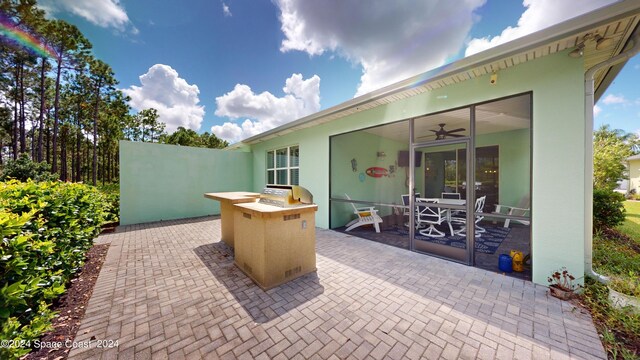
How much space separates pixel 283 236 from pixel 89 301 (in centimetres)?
243

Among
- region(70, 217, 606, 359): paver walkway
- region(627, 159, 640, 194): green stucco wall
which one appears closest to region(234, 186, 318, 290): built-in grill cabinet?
region(70, 217, 606, 359): paver walkway

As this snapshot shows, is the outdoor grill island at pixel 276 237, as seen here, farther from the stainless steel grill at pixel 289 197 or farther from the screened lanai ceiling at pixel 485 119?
the screened lanai ceiling at pixel 485 119

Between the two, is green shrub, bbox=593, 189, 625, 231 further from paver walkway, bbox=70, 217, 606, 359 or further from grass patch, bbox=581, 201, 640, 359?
paver walkway, bbox=70, 217, 606, 359

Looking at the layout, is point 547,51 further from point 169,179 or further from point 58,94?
point 58,94

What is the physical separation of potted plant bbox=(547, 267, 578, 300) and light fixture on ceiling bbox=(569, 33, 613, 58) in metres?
2.75

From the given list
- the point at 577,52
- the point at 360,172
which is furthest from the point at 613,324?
the point at 360,172

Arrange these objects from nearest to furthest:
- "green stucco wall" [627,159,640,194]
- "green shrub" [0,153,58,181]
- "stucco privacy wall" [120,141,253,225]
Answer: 1. "stucco privacy wall" [120,141,253,225]
2. "green shrub" [0,153,58,181]
3. "green stucco wall" [627,159,640,194]

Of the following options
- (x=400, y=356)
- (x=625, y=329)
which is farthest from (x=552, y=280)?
(x=400, y=356)

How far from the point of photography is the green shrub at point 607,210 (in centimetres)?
534

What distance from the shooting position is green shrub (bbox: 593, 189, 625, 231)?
534cm

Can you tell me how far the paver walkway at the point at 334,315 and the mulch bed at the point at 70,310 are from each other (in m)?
0.09

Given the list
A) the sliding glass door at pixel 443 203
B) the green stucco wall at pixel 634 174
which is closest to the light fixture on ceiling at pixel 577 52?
the sliding glass door at pixel 443 203

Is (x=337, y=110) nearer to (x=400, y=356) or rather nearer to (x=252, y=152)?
(x=400, y=356)

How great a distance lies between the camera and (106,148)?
2233 centimetres
